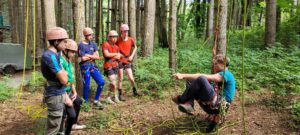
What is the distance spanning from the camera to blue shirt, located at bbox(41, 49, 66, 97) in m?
4.05

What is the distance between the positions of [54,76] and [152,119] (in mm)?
2585

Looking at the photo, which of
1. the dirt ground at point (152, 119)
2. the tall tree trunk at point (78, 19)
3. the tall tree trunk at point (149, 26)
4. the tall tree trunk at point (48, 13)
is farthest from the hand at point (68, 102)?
the tall tree trunk at point (149, 26)

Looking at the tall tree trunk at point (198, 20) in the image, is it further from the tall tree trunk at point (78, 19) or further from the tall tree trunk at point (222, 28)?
the tall tree trunk at point (78, 19)

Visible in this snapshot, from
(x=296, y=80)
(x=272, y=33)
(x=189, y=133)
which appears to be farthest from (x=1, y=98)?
(x=272, y=33)

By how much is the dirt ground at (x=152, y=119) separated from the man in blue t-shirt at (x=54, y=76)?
3.95 feet

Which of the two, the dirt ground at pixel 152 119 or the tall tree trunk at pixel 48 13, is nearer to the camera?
the dirt ground at pixel 152 119

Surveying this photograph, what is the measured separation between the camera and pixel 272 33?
11.2 meters

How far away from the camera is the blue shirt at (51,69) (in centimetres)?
405

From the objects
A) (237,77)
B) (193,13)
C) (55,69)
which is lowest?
(237,77)

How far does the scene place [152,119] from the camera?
6.15 m

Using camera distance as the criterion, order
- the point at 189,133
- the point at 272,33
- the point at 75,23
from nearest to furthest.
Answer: the point at 189,133 < the point at 75,23 < the point at 272,33

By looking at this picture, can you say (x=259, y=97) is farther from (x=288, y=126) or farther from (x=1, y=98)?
(x=1, y=98)

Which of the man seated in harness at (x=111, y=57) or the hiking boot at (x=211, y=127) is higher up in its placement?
the man seated in harness at (x=111, y=57)

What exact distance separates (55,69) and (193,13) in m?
20.8
